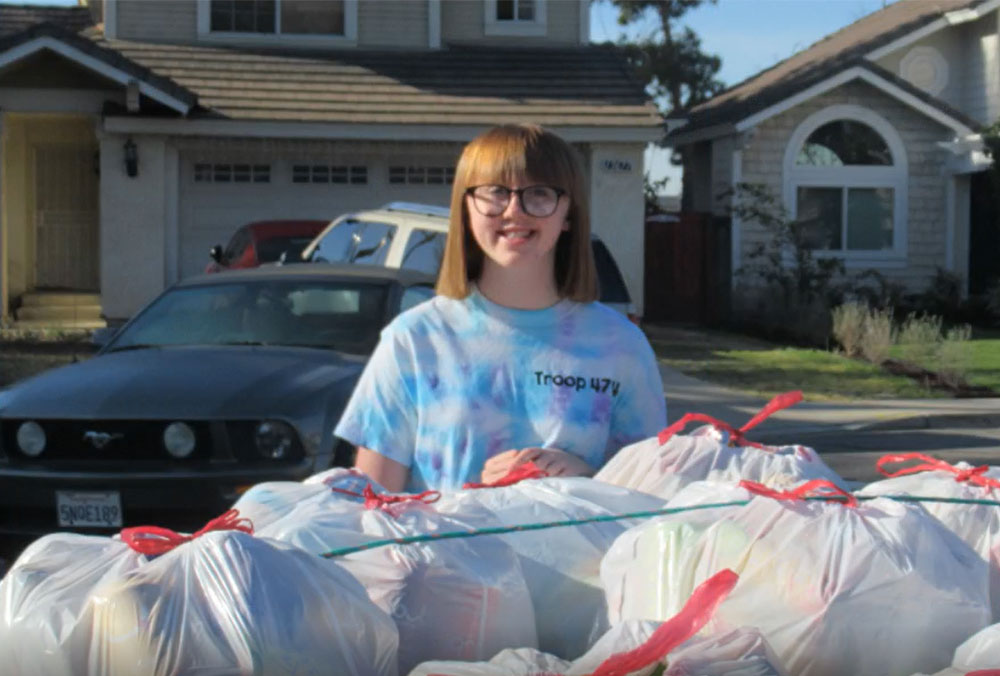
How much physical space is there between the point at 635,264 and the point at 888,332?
4066 millimetres

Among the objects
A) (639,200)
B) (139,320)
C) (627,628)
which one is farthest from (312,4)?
(627,628)

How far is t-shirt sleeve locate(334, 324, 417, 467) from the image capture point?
11.0ft

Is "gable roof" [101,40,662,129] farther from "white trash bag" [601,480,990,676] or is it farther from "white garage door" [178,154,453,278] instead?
"white trash bag" [601,480,990,676]

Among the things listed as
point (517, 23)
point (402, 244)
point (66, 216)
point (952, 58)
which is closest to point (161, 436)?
point (402, 244)

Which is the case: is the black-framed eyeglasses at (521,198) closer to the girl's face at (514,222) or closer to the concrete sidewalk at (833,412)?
the girl's face at (514,222)

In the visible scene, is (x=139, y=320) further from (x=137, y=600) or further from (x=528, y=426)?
(x=137, y=600)

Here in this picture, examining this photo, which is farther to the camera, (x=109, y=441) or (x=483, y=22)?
(x=483, y=22)

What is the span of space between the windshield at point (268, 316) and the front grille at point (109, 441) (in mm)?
1205

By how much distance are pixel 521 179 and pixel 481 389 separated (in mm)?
446

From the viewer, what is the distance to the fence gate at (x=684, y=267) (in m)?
26.0

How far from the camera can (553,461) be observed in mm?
3180

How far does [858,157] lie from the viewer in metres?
26.3

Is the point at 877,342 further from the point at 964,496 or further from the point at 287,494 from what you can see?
the point at 287,494

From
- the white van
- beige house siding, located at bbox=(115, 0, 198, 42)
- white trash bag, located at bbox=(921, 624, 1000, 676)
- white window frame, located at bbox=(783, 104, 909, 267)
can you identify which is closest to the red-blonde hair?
white trash bag, located at bbox=(921, 624, 1000, 676)
